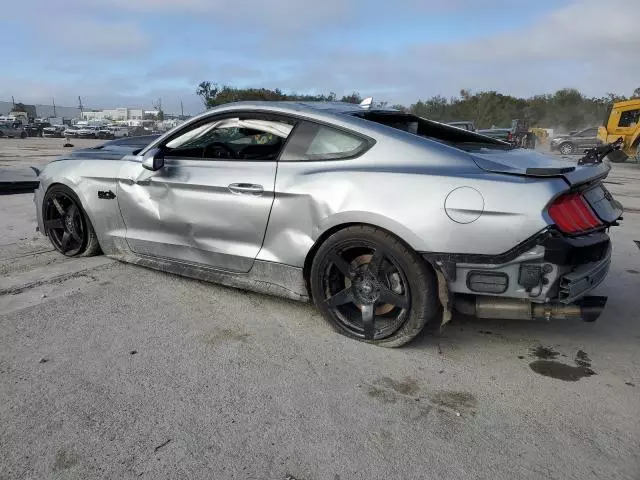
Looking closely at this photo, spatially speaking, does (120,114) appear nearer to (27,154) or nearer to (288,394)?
(27,154)

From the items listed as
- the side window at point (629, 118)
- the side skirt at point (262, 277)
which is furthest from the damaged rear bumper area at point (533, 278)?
the side window at point (629, 118)

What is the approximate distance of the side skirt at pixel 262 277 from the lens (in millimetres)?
3434

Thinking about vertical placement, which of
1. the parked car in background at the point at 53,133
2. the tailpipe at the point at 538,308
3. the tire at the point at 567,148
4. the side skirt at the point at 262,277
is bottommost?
the parked car in background at the point at 53,133

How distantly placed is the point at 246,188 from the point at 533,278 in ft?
6.20

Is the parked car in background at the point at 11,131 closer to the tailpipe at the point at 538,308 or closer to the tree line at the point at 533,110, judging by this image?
the tree line at the point at 533,110

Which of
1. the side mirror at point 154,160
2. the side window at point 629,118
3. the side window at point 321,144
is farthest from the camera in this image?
the side window at point 629,118

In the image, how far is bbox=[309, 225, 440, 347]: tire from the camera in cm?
296

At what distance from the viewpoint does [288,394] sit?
2.66 meters

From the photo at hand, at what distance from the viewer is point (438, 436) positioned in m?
2.33

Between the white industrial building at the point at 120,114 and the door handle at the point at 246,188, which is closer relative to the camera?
the door handle at the point at 246,188

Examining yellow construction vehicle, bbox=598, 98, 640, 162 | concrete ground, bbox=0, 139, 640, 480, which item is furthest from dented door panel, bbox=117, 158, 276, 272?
yellow construction vehicle, bbox=598, 98, 640, 162

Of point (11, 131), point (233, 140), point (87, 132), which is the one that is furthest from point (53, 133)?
point (233, 140)

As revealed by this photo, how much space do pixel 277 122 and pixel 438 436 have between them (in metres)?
2.28

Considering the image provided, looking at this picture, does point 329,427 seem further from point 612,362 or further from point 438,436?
point 612,362
